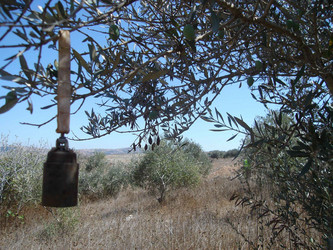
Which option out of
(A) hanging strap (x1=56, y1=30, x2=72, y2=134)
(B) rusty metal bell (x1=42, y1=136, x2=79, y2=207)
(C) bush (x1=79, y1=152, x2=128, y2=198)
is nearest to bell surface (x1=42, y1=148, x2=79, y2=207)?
(B) rusty metal bell (x1=42, y1=136, x2=79, y2=207)

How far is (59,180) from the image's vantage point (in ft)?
2.93

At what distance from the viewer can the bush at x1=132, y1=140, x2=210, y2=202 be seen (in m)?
10.7

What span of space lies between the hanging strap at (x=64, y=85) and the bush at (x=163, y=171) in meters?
9.39

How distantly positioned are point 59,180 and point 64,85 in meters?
0.33

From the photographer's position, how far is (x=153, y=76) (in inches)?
41.9

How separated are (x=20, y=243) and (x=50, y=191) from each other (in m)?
5.42

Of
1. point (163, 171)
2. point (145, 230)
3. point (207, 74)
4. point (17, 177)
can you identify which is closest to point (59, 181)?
point (207, 74)

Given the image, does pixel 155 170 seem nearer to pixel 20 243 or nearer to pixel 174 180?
pixel 174 180

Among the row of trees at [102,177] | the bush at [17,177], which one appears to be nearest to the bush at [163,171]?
the row of trees at [102,177]

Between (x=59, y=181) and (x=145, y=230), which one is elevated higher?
(x=59, y=181)

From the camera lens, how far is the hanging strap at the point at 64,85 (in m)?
0.86

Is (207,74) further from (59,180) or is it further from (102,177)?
(102,177)

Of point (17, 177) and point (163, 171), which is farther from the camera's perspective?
point (163, 171)

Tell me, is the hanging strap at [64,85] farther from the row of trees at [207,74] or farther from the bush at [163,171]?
the bush at [163,171]
